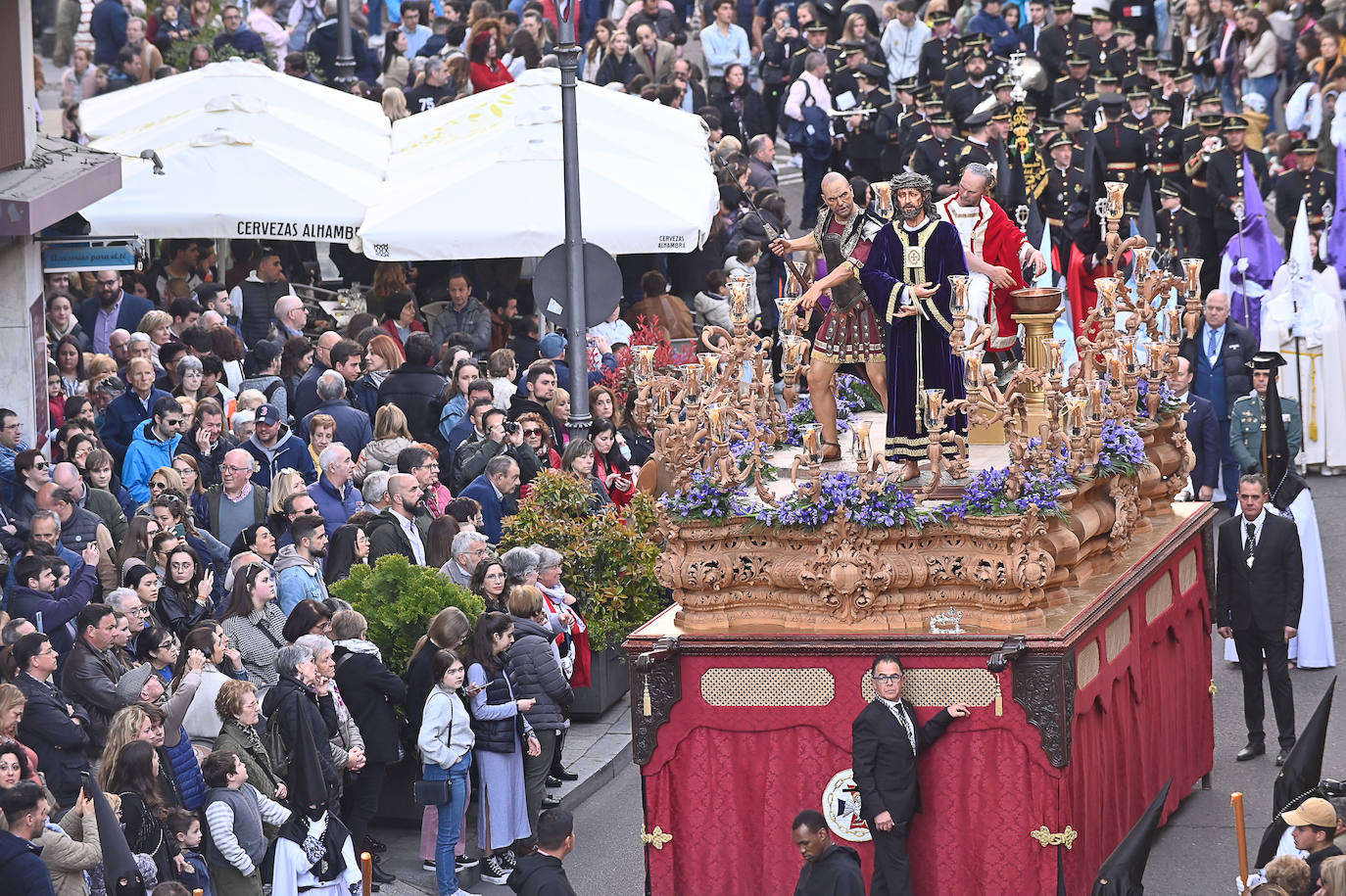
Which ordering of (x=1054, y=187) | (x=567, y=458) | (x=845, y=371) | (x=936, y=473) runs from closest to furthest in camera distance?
1. (x=936, y=473)
2. (x=845, y=371)
3. (x=567, y=458)
4. (x=1054, y=187)

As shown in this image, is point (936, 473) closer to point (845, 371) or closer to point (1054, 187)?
point (845, 371)

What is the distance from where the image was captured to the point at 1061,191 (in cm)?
2658

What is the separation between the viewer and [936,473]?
536 inches

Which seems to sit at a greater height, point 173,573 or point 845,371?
point 845,371

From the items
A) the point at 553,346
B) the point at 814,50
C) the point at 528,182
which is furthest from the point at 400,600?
the point at 814,50

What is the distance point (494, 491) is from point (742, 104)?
15243 mm

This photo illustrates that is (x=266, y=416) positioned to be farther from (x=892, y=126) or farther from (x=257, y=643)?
(x=892, y=126)

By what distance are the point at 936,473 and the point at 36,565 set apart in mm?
5253

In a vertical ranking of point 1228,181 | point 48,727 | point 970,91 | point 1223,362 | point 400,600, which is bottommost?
point 48,727

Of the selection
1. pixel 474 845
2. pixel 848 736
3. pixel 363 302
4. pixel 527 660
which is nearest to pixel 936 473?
pixel 848 736

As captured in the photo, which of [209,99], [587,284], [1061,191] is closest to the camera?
[587,284]

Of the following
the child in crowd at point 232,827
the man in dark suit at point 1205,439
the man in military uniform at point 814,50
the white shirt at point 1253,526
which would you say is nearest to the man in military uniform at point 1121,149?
the man in military uniform at point 814,50

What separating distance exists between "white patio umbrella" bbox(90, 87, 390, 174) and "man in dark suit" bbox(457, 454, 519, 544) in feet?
19.8

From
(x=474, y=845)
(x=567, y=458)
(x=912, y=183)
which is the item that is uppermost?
(x=912, y=183)
